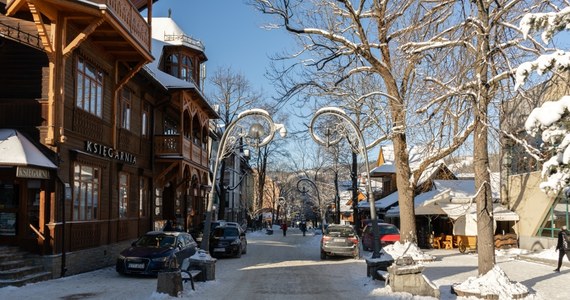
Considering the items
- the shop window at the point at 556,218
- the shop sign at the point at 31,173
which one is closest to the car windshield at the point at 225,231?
the shop sign at the point at 31,173

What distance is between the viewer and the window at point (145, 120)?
2525cm

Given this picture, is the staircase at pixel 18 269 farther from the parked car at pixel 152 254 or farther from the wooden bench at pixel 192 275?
the wooden bench at pixel 192 275

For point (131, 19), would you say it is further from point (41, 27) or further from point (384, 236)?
point (384, 236)

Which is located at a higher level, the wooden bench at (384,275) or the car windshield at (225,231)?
the car windshield at (225,231)

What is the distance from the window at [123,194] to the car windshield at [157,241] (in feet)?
14.4

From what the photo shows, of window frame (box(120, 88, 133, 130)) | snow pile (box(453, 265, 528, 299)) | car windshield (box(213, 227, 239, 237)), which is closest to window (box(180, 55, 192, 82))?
window frame (box(120, 88, 133, 130))

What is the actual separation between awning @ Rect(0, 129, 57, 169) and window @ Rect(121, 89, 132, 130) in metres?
6.72

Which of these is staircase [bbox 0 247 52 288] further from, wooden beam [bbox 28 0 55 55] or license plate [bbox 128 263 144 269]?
wooden beam [bbox 28 0 55 55]

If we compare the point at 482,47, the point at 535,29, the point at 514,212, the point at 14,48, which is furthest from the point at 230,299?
the point at 514,212

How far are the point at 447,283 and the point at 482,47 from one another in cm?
692

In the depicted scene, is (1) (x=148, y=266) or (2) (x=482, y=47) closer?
(2) (x=482, y=47)

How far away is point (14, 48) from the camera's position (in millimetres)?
16656

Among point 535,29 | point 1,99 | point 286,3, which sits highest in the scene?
point 286,3

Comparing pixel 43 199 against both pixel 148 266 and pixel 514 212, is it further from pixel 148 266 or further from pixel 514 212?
pixel 514 212
